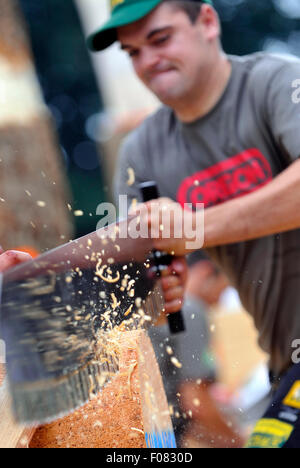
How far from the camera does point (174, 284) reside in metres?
1.32

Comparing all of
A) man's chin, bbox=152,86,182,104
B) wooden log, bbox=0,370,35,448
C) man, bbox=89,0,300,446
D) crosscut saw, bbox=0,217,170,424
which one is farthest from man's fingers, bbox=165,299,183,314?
man's chin, bbox=152,86,182,104

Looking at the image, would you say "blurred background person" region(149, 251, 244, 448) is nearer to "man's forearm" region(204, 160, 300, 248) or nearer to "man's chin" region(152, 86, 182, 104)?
"man's forearm" region(204, 160, 300, 248)

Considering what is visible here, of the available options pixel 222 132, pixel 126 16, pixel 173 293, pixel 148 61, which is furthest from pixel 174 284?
pixel 126 16

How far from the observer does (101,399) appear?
90 centimetres

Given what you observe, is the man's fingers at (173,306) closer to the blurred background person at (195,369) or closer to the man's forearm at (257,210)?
the blurred background person at (195,369)

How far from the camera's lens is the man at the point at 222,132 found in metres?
1.43

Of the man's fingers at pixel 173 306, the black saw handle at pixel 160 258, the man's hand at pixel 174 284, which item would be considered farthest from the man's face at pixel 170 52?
the man's fingers at pixel 173 306

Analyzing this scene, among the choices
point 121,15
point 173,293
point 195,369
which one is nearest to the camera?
point 173,293

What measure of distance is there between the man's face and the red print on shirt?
0.26m

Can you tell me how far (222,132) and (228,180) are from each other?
16cm

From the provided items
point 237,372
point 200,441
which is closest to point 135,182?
point 200,441

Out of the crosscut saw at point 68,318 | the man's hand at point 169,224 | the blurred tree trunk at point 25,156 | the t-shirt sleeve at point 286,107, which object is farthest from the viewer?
the blurred tree trunk at point 25,156

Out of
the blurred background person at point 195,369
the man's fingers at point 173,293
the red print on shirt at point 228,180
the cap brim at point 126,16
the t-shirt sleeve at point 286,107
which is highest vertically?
the cap brim at point 126,16

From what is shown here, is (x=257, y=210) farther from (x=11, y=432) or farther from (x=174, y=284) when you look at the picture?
(x=11, y=432)
